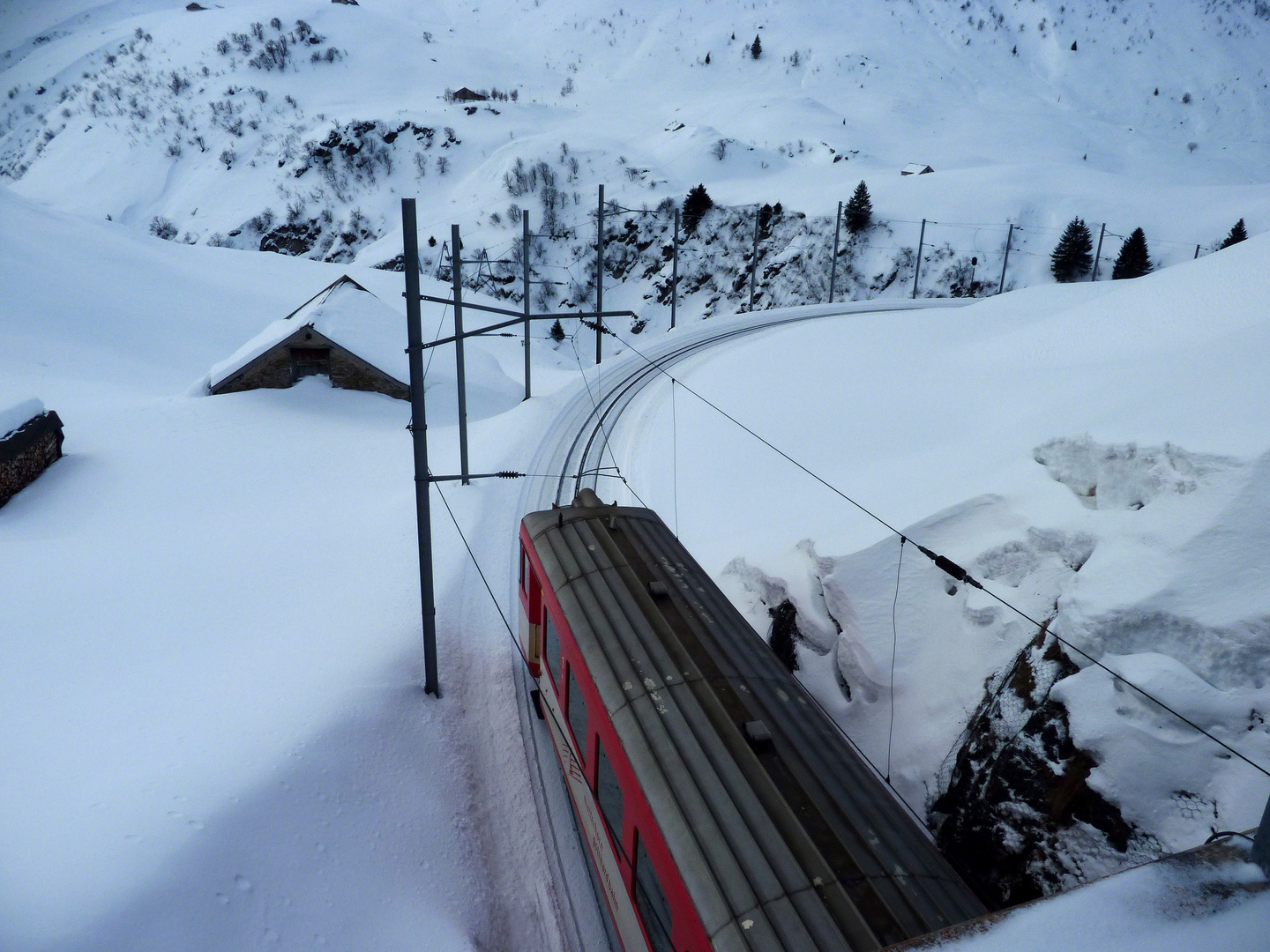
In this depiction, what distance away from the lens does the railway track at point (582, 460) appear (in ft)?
27.3

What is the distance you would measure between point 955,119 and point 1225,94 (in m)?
29.6

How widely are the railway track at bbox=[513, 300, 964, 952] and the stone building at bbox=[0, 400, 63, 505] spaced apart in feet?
43.1

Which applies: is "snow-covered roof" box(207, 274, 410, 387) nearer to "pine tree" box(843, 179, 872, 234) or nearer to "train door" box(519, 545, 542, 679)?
"train door" box(519, 545, 542, 679)

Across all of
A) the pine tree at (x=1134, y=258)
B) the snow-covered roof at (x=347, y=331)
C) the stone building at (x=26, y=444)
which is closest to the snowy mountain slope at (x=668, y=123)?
the pine tree at (x=1134, y=258)

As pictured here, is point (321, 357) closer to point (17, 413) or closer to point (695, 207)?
point (17, 413)

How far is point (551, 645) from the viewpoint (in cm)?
895

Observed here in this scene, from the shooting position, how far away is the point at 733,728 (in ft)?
19.9

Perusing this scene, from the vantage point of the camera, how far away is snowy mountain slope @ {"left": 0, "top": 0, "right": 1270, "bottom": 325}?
56.9 metres

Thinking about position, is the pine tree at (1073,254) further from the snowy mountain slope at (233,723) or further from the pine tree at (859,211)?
the snowy mountain slope at (233,723)

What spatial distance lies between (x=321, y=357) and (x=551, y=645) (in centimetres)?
2453

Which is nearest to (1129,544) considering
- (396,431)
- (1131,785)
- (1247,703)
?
(1247,703)

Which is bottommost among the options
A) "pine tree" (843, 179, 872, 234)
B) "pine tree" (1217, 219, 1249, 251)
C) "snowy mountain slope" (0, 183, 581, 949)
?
"snowy mountain slope" (0, 183, 581, 949)

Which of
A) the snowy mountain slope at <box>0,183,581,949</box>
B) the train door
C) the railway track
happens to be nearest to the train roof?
the train door

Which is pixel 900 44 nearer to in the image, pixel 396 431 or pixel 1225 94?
pixel 1225 94
